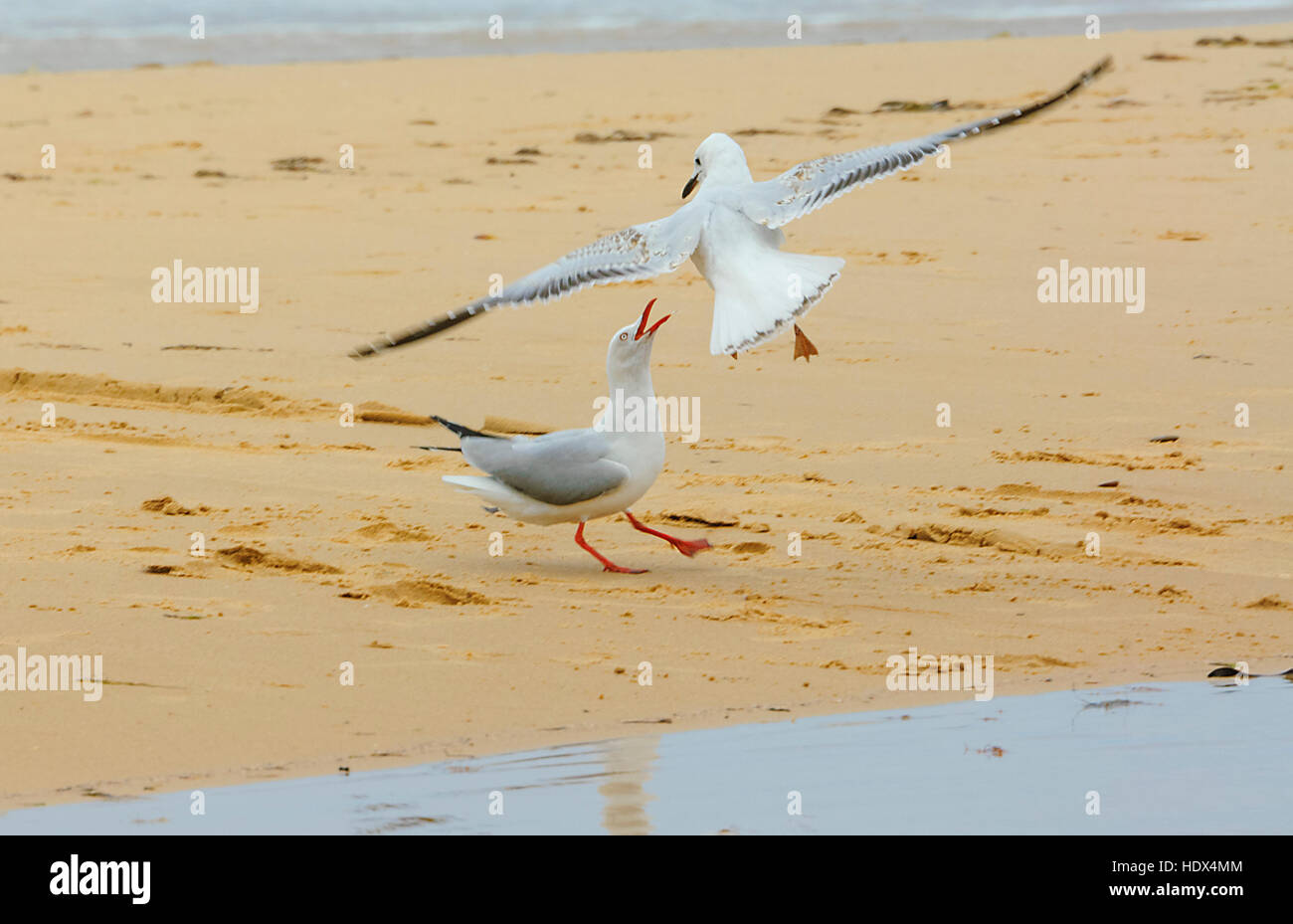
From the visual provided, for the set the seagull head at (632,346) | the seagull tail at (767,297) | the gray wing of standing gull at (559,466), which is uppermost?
the seagull tail at (767,297)

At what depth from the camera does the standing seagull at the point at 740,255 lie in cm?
651

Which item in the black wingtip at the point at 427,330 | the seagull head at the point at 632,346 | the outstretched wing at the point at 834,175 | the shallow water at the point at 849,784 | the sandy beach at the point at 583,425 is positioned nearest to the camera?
the shallow water at the point at 849,784

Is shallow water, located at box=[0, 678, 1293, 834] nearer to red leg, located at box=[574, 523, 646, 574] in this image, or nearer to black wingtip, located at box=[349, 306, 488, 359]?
red leg, located at box=[574, 523, 646, 574]

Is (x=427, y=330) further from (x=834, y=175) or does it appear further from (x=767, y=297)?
(x=834, y=175)

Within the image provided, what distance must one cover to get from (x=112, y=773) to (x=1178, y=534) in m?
4.00

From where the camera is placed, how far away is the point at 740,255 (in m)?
6.82

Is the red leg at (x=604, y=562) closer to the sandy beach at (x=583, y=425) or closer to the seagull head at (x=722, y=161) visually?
the sandy beach at (x=583, y=425)

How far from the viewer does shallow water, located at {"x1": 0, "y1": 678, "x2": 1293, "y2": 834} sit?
4.34 metres

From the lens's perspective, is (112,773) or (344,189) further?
(344,189)

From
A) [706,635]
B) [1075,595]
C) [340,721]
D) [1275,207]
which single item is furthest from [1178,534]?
[1275,207]

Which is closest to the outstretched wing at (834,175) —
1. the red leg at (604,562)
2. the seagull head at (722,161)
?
the seagull head at (722,161)

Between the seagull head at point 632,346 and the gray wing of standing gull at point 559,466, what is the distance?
0.28 meters

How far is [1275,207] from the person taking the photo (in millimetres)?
12305

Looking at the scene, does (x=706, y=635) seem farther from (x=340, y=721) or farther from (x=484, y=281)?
(x=484, y=281)
